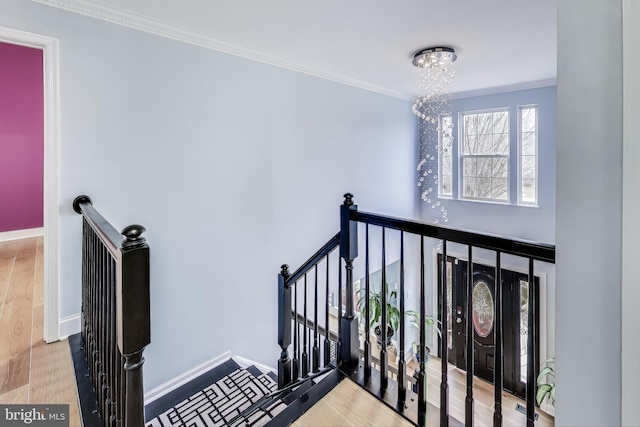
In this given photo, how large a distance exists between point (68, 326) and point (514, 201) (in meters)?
5.51

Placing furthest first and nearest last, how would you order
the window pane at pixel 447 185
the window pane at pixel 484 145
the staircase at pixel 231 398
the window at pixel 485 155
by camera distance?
the window pane at pixel 447 185
the window pane at pixel 484 145
the window at pixel 485 155
the staircase at pixel 231 398

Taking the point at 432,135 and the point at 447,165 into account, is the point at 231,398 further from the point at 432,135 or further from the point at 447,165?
the point at 432,135

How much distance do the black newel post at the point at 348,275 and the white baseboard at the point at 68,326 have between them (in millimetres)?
1840

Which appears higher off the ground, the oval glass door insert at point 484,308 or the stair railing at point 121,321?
the stair railing at point 121,321

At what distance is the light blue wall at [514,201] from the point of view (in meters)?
4.58

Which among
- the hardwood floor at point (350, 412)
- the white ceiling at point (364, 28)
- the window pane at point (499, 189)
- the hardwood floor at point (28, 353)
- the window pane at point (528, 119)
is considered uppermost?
the white ceiling at point (364, 28)

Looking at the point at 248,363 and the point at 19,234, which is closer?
the point at 248,363

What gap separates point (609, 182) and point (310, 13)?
235 cm

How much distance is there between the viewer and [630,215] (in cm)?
59

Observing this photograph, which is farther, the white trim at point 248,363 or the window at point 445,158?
the window at point 445,158

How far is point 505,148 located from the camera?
16.5 ft

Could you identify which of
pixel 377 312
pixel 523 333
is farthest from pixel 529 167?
pixel 377 312

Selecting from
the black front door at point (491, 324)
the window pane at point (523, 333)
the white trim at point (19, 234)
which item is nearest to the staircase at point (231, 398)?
the black front door at point (491, 324)

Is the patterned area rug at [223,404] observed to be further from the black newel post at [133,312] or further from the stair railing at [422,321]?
the black newel post at [133,312]
